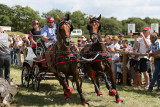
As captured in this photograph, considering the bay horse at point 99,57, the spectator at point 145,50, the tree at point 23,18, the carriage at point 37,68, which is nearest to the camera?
the bay horse at point 99,57

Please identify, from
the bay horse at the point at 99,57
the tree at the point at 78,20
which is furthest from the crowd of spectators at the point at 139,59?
the tree at the point at 78,20

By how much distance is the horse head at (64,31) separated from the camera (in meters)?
5.97

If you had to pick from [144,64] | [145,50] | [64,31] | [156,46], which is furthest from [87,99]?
[145,50]

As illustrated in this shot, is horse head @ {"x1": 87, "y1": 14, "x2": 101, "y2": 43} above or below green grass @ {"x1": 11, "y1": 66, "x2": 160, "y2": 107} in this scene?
above

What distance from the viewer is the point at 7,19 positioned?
8206 centimetres

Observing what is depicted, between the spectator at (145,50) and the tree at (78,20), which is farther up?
the tree at (78,20)

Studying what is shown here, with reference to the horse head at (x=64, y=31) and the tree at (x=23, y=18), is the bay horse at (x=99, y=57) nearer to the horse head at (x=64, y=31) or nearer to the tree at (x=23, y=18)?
the horse head at (x=64, y=31)

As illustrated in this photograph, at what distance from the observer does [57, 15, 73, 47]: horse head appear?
597cm

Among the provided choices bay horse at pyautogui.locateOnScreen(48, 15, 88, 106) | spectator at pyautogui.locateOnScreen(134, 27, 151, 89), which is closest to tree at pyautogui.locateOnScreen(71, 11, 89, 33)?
spectator at pyautogui.locateOnScreen(134, 27, 151, 89)

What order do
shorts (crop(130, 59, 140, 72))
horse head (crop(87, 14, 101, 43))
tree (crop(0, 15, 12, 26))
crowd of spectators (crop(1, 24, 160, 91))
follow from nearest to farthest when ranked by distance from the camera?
horse head (crop(87, 14, 101, 43)) < crowd of spectators (crop(1, 24, 160, 91)) < shorts (crop(130, 59, 140, 72)) < tree (crop(0, 15, 12, 26))

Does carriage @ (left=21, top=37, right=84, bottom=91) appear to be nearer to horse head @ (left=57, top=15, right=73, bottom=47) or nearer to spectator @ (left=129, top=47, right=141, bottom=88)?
horse head @ (left=57, top=15, right=73, bottom=47)

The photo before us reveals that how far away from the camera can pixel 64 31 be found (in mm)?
6105

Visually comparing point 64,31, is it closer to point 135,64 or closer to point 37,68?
point 37,68

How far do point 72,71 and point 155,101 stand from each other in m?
2.98
